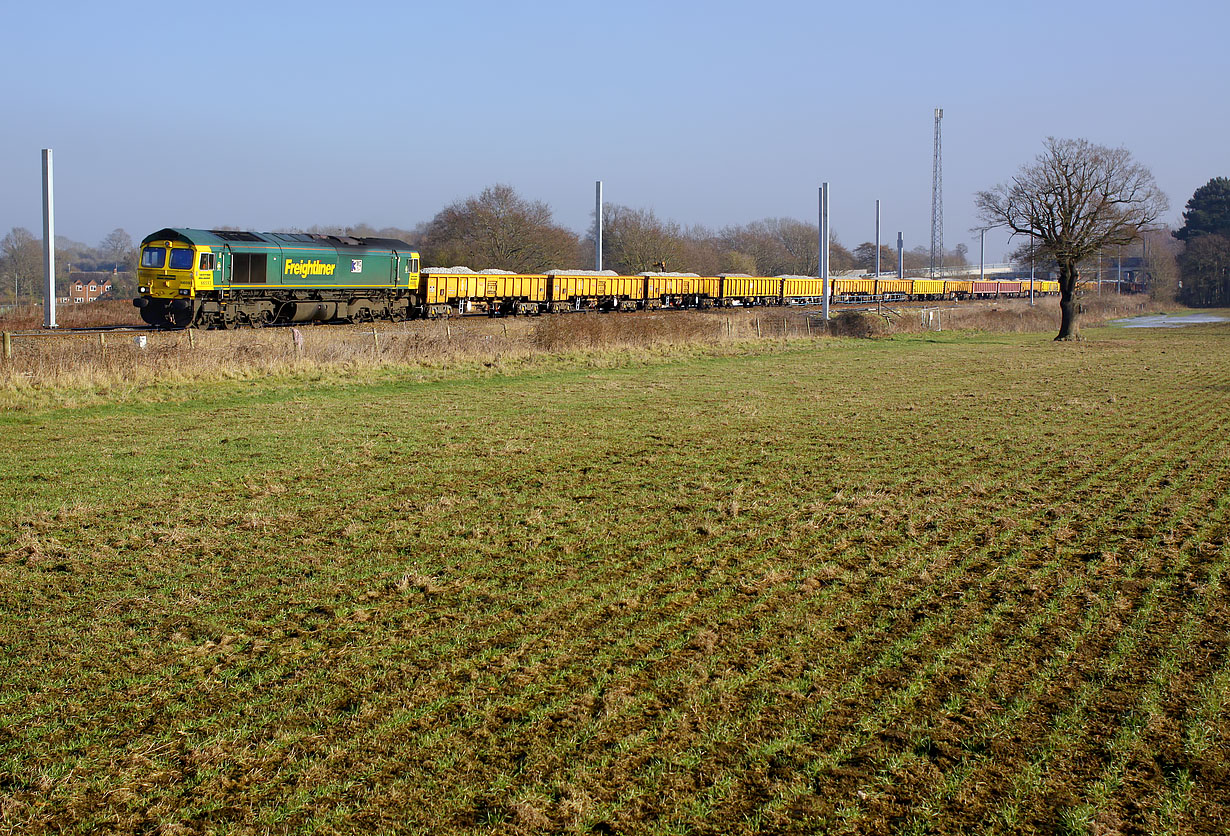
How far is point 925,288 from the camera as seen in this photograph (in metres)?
72.6

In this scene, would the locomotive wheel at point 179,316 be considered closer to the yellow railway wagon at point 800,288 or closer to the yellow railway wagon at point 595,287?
the yellow railway wagon at point 595,287

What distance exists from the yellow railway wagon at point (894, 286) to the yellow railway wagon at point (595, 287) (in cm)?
2600

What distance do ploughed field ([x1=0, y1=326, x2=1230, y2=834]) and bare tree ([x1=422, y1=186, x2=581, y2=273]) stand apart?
55872mm

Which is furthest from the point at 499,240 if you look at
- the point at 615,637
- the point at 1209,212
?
the point at 1209,212

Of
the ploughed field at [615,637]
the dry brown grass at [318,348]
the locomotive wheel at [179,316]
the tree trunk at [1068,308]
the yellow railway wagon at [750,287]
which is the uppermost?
the yellow railway wagon at [750,287]

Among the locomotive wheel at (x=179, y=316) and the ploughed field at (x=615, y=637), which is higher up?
the locomotive wheel at (x=179, y=316)

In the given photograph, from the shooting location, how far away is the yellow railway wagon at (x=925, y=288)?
71.3 metres

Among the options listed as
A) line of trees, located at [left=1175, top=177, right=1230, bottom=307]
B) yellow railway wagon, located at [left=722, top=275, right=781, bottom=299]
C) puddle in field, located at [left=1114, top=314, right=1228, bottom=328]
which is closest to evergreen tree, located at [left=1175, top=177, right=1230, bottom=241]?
line of trees, located at [left=1175, top=177, right=1230, bottom=307]

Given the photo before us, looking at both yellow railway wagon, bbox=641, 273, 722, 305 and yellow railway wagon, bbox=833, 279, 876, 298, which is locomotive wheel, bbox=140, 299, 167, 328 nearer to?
yellow railway wagon, bbox=641, 273, 722, 305

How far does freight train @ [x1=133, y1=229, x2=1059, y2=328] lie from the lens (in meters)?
27.8

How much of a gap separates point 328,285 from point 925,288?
174 ft

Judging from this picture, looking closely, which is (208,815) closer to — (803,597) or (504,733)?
(504,733)

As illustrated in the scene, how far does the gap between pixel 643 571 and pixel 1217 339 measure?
42735 mm

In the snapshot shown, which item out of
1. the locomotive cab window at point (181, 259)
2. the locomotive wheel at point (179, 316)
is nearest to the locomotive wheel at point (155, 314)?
the locomotive wheel at point (179, 316)
